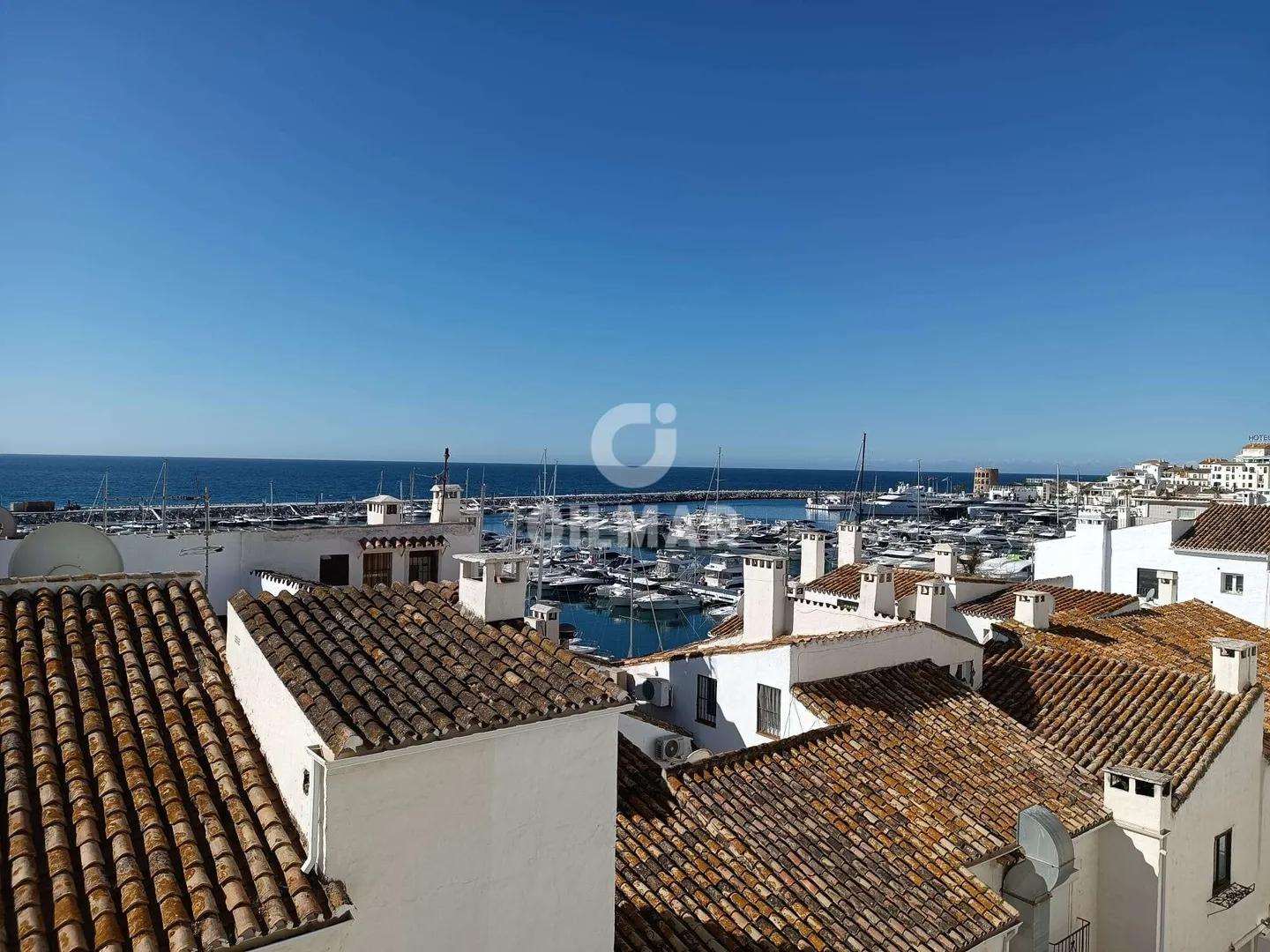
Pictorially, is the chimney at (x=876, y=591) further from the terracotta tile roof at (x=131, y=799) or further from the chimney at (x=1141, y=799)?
the terracotta tile roof at (x=131, y=799)

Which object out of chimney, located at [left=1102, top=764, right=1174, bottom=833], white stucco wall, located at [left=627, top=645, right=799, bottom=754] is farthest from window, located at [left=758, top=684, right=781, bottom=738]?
chimney, located at [left=1102, top=764, right=1174, bottom=833]

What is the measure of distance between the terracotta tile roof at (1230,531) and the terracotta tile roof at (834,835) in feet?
60.5

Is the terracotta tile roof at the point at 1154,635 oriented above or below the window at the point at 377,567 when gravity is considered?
below

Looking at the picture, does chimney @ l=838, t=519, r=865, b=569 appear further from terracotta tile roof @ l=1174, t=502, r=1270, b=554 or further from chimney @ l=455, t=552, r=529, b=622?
chimney @ l=455, t=552, r=529, b=622

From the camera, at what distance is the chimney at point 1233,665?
12086 mm

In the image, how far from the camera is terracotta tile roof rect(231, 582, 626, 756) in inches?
187

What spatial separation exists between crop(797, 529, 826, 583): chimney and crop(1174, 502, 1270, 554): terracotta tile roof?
13164mm

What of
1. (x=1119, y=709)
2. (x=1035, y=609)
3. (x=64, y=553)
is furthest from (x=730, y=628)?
(x=64, y=553)

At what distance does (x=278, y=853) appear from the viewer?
4.41 m

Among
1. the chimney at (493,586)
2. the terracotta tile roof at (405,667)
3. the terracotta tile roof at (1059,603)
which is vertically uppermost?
the chimney at (493,586)

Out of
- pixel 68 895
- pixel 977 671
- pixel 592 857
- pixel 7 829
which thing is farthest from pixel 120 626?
pixel 977 671

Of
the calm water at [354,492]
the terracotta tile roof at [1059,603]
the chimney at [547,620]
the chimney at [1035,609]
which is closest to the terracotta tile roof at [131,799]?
the chimney at [547,620]

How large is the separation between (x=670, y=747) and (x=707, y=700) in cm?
231

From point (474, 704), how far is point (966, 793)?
24.4 feet
